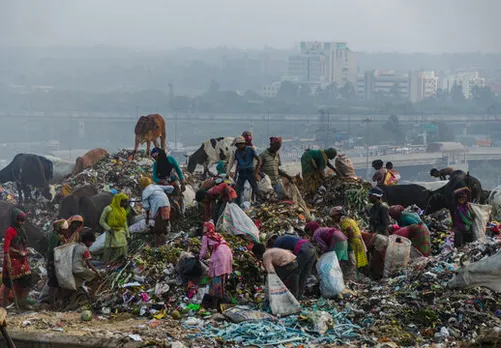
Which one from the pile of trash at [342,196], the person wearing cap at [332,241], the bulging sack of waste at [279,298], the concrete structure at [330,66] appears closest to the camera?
the bulging sack of waste at [279,298]

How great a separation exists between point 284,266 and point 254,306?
477 mm

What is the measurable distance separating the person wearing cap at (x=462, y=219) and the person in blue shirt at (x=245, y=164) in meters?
2.59

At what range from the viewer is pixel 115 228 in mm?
10695

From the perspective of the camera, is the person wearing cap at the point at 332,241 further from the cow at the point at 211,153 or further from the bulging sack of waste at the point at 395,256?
the cow at the point at 211,153

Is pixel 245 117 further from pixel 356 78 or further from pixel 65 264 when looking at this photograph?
pixel 65 264

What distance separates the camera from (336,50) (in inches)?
7421

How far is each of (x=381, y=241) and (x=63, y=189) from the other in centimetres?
604

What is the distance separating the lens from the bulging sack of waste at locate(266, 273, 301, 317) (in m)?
8.88

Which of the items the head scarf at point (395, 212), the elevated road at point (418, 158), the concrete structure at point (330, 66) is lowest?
the elevated road at point (418, 158)

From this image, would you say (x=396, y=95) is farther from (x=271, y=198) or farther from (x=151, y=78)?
(x=271, y=198)

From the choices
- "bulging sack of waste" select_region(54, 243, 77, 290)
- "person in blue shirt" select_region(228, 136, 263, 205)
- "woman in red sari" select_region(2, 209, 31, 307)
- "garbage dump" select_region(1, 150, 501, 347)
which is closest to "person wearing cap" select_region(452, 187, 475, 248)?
"garbage dump" select_region(1, 150, 501, 347)

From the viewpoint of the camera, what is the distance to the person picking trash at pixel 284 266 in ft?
29.6

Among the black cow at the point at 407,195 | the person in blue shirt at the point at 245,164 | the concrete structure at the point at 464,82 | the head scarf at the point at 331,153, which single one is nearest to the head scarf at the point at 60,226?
the person in blue shirt at the point at 245,164

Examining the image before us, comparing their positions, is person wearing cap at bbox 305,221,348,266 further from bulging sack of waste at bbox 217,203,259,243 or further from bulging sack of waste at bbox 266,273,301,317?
bulging sack of waste at bbox 217,203,259,243
